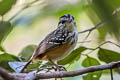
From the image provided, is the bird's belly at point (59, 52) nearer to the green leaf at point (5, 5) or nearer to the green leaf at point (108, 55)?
the green leaf at point (108, 55)

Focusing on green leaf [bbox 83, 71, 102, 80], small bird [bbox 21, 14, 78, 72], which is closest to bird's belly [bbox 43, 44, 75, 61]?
small bird [bbox 21, 14, 78, 72]

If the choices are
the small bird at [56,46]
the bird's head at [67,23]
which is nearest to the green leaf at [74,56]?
the small bird at [56,46]

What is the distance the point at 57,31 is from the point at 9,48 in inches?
28.9

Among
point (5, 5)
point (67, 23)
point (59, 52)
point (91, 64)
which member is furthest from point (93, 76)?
point (5, 5)

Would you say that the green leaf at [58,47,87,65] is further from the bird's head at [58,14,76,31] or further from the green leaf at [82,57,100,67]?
the bird's head at [58,14,76,31]

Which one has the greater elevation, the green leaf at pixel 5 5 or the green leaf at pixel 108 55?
the green leaf at pixel 5 5

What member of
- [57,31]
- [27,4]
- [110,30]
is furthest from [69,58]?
[110,30]

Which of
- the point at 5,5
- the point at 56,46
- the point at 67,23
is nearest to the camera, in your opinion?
the point at 5,5

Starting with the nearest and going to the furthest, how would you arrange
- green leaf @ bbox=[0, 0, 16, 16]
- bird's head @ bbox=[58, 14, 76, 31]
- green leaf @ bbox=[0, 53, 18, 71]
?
green leaf @ bbox=[0, 0, 16, 16] → green leaf @ bbox=[0, 53, 18, 71] → bird's head @ bbox=[58, 14, 76, 31]

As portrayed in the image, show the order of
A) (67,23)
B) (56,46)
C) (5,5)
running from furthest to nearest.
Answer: (67,23), (56,46), (5,5)

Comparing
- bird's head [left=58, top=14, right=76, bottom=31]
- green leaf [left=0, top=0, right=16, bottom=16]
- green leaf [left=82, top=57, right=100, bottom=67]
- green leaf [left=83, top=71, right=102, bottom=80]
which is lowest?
green leaf [left=83, top=71, right=102, bottom=80]

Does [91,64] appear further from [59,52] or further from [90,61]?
[59,52]

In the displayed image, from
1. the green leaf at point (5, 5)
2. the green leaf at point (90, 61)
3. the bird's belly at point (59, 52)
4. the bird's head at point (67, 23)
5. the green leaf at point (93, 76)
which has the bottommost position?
the green leaf at point (93, 76)

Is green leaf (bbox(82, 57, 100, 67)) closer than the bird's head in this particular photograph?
Yes
